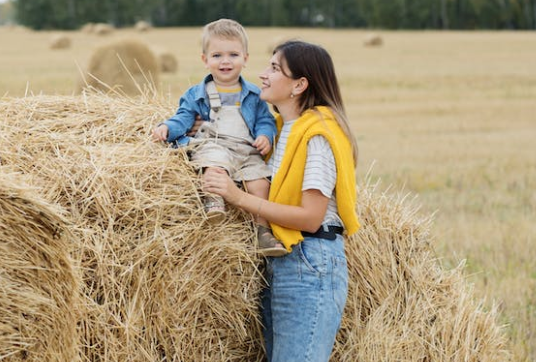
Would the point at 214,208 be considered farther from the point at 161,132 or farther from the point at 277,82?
the point at 277,82

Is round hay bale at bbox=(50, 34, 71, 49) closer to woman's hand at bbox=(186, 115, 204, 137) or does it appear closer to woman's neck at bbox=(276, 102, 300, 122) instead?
woman's hand at bbox=(186, 115, 204, 137)

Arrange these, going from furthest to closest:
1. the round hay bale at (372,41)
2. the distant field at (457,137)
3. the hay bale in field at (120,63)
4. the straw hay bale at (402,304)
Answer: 1. the round hay bale at (372,41)
2. the hay bale in field at (120,63)
3. the distant field at (457,137)
4. the straw hay bale at (402,304)

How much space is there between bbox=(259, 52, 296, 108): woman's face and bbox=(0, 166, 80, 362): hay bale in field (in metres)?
1.21

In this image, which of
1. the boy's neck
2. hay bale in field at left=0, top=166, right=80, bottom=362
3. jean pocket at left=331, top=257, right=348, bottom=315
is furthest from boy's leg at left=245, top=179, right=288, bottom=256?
hay bale in field at left=0, top=166, right=80, bottom=362

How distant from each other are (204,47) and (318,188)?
34.6 inches

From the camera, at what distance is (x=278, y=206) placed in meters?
3.72

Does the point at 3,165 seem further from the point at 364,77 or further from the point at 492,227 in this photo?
the point at 364,77

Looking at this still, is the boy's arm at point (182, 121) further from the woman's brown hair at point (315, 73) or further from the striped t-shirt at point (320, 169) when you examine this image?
the striped t-shirt at point (320, 169)

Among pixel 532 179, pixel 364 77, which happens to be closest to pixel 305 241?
pixel 532 179

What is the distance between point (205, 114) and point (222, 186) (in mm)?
430

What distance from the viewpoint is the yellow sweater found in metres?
3.75

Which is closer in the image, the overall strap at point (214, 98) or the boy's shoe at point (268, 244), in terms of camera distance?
the boy's shoe at point (268, 244)

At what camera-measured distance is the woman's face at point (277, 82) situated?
389 cm

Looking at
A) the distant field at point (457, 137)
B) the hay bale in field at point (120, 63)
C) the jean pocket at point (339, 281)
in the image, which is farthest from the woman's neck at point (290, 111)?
the hay bale in field at point (120, 63)
